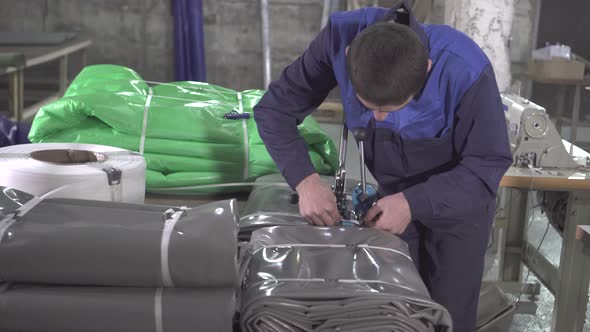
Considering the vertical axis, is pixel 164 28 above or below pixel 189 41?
above

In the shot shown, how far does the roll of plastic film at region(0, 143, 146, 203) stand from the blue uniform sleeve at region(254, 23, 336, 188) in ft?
1.24

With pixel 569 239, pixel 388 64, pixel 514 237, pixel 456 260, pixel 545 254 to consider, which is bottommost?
pixel 545 254

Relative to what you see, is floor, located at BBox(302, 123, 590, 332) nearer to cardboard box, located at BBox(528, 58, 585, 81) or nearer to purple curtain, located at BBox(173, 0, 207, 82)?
cardboard box, located at BBox(528, 58, 585, 81)

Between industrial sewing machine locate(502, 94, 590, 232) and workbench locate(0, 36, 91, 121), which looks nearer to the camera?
industrial sewing machine locate(502, 94, 590, 232)

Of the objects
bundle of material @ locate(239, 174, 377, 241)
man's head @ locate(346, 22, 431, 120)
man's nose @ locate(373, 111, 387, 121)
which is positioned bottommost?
bundle of material @ locate(239, 174, 377, 241)

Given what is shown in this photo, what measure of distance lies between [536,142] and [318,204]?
1459 mm

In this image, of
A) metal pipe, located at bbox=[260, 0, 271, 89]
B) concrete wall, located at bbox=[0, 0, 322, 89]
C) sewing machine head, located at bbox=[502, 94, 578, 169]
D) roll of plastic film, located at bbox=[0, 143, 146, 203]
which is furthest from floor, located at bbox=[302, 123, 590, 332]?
concrete wall, located at bbox=[0, 0, 322, 89]

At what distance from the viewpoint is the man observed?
1542 millimetres

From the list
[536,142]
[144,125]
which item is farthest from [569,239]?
[144,125]

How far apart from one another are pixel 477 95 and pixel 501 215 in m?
1.85

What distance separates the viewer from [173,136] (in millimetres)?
2398

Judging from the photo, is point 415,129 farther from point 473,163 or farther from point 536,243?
point 536,243

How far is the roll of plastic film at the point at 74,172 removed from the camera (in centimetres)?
165

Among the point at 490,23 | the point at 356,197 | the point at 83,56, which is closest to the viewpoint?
the point at 356,197
